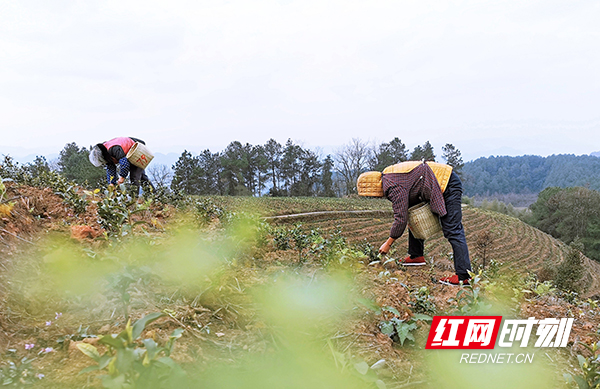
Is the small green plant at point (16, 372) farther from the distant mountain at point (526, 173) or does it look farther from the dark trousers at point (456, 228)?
the distant mountain at point (526, 173)

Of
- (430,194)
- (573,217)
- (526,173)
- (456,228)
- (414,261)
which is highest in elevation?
(430,194)

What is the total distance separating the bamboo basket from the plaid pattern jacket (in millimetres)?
3522

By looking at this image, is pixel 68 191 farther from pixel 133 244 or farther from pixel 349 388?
pixel 349 388

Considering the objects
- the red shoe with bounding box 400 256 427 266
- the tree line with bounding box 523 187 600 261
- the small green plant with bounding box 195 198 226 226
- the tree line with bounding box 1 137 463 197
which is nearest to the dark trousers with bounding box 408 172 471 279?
the red shoe with bounding box 400 256 427 266

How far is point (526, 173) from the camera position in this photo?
3949 inches

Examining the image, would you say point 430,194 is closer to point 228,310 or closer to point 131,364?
point 228,310

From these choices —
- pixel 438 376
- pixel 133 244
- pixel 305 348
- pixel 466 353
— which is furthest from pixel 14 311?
pixel 466 353

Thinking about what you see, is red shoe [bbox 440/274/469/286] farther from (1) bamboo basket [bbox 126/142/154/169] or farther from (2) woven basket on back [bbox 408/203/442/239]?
(1) bamboo basket [bbox 126/142/154/169]

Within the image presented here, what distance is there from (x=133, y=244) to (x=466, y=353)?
1.88 m

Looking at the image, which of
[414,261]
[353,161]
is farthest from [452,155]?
[414,261]

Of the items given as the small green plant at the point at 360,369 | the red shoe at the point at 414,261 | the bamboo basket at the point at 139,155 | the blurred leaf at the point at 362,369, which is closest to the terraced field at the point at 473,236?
the red shoe at the point at 414,261

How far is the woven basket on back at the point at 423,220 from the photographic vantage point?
11.0ft

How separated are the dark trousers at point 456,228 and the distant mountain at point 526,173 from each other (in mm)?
84725

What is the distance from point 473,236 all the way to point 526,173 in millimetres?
99402
